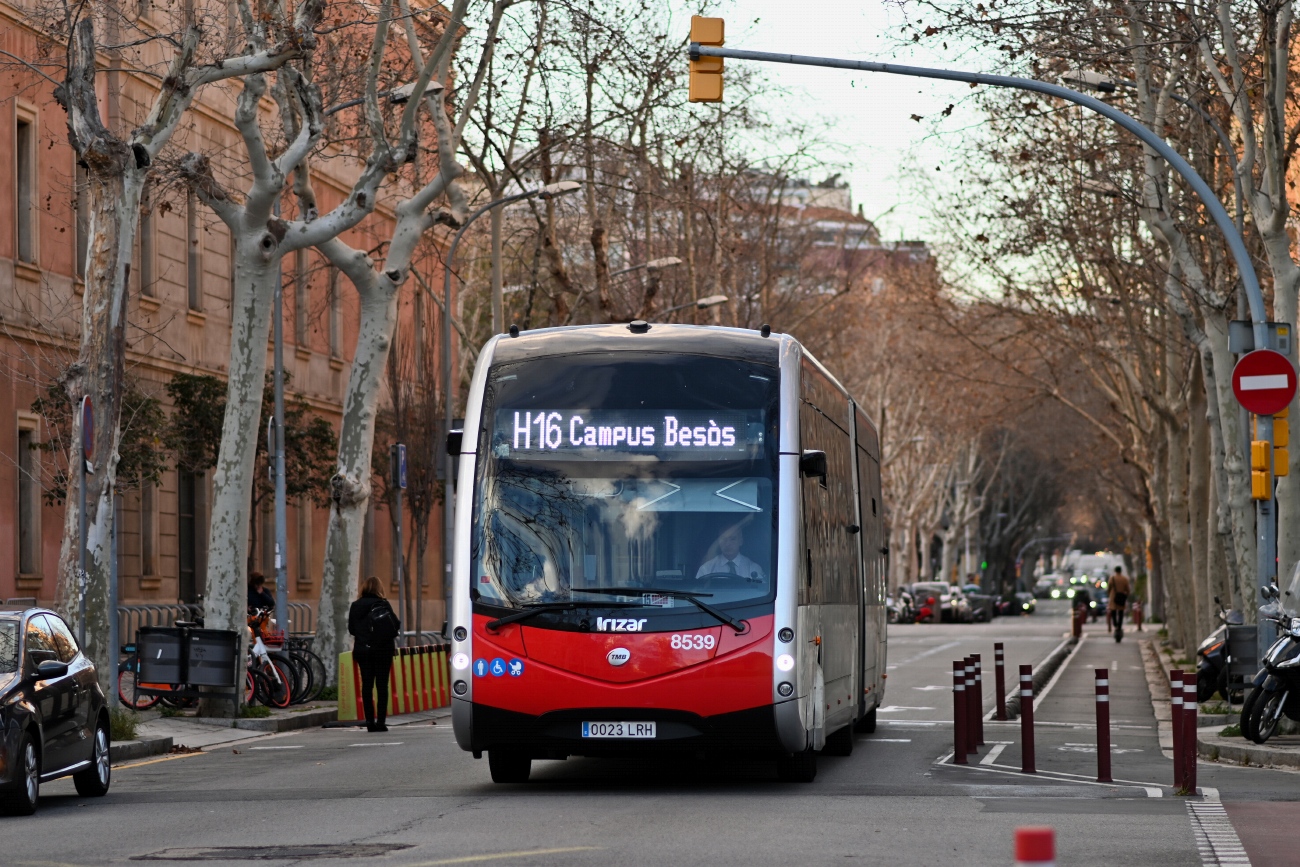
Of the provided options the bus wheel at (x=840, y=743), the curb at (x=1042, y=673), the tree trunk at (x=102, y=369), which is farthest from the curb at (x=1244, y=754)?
the tree trunk at (x=102, y=369)

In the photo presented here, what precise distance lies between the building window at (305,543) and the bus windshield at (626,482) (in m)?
28.8

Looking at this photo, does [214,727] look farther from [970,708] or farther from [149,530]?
[149,530]

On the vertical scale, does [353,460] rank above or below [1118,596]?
above

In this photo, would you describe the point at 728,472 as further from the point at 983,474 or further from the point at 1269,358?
the point at 983,474

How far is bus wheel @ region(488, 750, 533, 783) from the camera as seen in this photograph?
15.0 m

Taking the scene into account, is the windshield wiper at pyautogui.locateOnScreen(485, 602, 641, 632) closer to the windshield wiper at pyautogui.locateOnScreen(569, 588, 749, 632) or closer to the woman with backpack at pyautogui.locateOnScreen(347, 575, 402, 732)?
the windshield wiper at pyautogui.locateOnScreen(569, 588, 749, 632)

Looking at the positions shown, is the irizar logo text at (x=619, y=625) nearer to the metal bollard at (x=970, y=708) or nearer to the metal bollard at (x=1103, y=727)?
the metal bollard at (x=1103, y=727)

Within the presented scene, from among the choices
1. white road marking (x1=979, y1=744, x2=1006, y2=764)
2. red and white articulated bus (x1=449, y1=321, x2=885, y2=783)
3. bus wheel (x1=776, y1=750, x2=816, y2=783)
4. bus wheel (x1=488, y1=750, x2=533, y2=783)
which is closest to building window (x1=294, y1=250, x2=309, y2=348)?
white road marking (x1=979, y1=744, x2=1006, y2=764)

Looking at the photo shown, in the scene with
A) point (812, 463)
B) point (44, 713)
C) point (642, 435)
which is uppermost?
point (642, 435)

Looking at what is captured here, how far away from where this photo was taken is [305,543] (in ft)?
142

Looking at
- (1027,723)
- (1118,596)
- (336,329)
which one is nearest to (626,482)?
(1027,723)

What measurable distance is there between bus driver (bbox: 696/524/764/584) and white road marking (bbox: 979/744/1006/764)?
4355mm

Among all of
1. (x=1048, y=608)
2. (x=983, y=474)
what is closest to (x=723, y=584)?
(x=983, y=474)

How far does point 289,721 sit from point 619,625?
1004cm
